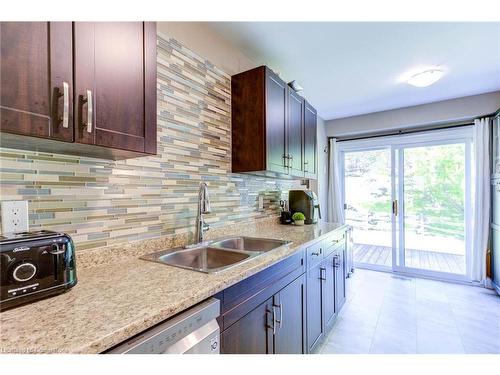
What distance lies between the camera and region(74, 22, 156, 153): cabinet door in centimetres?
84

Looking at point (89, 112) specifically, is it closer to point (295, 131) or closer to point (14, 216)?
point (14, 216)

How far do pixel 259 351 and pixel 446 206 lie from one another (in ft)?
11.8

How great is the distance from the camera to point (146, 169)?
4.54 feet

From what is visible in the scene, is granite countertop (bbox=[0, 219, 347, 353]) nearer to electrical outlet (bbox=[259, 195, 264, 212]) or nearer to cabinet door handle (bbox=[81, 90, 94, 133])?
cabinet door handle (bbox=[81, 90, 94, 133])

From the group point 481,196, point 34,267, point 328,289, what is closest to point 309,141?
point 328,289

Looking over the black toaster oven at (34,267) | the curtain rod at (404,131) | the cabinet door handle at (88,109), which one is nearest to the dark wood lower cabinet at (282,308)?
the black toaster oven at (34,267)

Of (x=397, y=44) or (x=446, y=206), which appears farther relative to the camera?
(x=446, y=206)

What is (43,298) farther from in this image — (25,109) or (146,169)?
(146,169)

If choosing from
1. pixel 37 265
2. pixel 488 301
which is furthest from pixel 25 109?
pixel 488 301

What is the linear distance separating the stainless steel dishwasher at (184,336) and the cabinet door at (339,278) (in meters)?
1.64

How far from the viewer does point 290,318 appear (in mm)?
1455

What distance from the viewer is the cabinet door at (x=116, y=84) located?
841 mm
